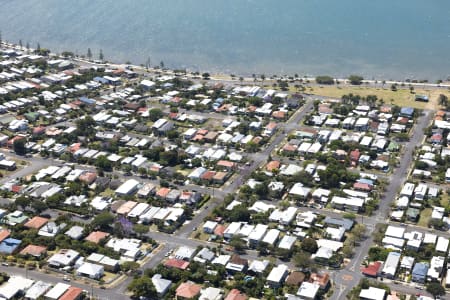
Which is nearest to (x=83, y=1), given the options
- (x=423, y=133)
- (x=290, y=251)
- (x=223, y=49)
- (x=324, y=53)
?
(x=223, y=49)

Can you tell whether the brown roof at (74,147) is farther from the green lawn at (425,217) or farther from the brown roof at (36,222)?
the green lawn at (425,217)

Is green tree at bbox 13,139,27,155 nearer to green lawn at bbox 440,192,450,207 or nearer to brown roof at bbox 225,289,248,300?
→ brown roof at bbox 225,289,248,300

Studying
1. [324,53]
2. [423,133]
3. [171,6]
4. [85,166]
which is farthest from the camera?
[171,6]

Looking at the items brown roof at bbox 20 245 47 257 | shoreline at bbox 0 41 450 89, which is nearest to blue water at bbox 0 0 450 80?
shoreline at bbox 0 41 450 89

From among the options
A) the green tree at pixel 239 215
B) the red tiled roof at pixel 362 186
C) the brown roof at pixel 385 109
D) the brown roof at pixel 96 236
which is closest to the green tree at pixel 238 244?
the green tree at pixel 239 215

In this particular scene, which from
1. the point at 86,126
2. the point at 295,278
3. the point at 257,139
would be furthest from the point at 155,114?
the point at 295,278

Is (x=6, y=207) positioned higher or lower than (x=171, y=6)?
lower

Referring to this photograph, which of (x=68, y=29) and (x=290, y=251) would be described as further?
(x=68, y=29)

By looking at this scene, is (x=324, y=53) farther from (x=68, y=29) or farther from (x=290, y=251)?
(x=290, y=251)
